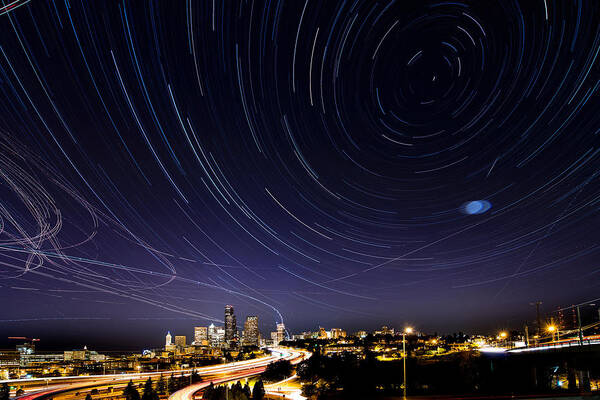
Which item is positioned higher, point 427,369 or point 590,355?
point 590,355

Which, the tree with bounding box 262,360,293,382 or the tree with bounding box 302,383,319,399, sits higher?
the tree with bounding box 302,383,319,399

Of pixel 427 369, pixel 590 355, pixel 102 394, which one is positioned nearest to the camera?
pixel 590 355

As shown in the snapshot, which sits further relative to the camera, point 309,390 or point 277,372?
point 277,372

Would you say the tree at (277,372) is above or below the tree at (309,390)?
below

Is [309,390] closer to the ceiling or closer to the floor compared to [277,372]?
closer to the ceiling

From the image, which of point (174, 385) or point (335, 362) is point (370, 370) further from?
point (174, 385)

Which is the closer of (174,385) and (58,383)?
(174,385)

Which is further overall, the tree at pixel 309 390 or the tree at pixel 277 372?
the tree at pixel 277 372

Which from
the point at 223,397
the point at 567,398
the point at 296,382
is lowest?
the point at 296,382

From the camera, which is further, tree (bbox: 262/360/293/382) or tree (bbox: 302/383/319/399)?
tree (bbox: 262/360/293/382)

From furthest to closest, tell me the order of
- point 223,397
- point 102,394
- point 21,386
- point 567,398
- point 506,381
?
point 21,386 < point 102,394 < point 506,381 < point 223,397 < point 567,398

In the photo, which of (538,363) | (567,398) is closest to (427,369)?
(538,363)
